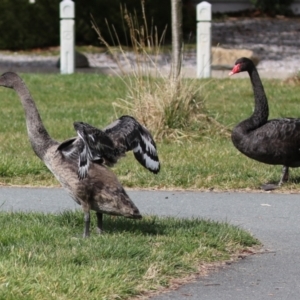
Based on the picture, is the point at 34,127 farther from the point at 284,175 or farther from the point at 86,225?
the point at 284,175

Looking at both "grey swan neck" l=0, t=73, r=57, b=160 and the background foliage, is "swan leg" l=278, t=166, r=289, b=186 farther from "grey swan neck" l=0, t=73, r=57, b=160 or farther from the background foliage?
the background foliage

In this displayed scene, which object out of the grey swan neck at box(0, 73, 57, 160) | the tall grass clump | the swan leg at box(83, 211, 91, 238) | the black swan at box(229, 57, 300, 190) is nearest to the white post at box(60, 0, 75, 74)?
the tall grass clump

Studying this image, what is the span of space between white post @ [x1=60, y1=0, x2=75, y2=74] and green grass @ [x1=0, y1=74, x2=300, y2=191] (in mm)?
1605

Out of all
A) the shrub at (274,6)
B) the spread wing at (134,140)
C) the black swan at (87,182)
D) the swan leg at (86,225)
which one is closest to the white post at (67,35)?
the spread wing at (134,140)

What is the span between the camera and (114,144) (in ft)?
22.5

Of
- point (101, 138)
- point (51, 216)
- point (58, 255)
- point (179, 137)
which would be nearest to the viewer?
point (58, 255)

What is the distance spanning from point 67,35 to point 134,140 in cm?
1208

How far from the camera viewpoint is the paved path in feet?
19.6

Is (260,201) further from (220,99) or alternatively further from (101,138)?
(220,99)

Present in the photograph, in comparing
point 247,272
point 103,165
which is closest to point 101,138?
point 103,165

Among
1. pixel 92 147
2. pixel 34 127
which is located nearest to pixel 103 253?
pixel 92 147

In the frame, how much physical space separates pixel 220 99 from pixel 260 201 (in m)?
6.08

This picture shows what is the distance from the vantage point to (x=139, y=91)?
480 inches

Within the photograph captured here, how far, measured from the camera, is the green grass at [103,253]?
223 inches
